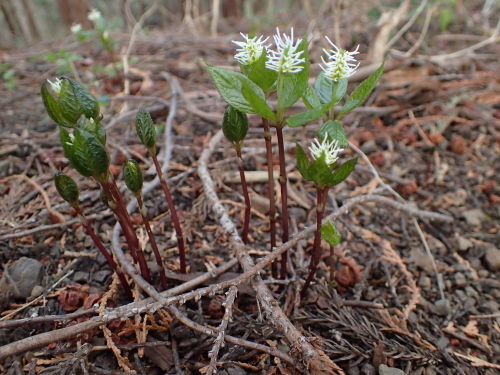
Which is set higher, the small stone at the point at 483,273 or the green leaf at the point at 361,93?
the green leaf at the point at 361,93

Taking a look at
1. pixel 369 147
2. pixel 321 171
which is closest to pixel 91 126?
pixel 321 171

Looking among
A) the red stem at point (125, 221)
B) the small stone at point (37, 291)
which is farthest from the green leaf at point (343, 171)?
the small stone at point (37, 291)

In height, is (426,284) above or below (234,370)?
below

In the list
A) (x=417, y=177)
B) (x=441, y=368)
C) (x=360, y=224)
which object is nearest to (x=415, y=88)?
(x=417, y=177)

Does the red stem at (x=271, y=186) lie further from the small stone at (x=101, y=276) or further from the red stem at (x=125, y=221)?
the small stone at (x=101, y=276)

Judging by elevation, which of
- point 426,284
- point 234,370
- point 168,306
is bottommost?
point 426,284

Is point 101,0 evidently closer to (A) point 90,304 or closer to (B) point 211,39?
(B) point 211,39

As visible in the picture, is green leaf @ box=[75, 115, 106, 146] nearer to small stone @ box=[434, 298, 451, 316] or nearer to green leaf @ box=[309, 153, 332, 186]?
green leaf @ box=[309, 153, 332, 186]
